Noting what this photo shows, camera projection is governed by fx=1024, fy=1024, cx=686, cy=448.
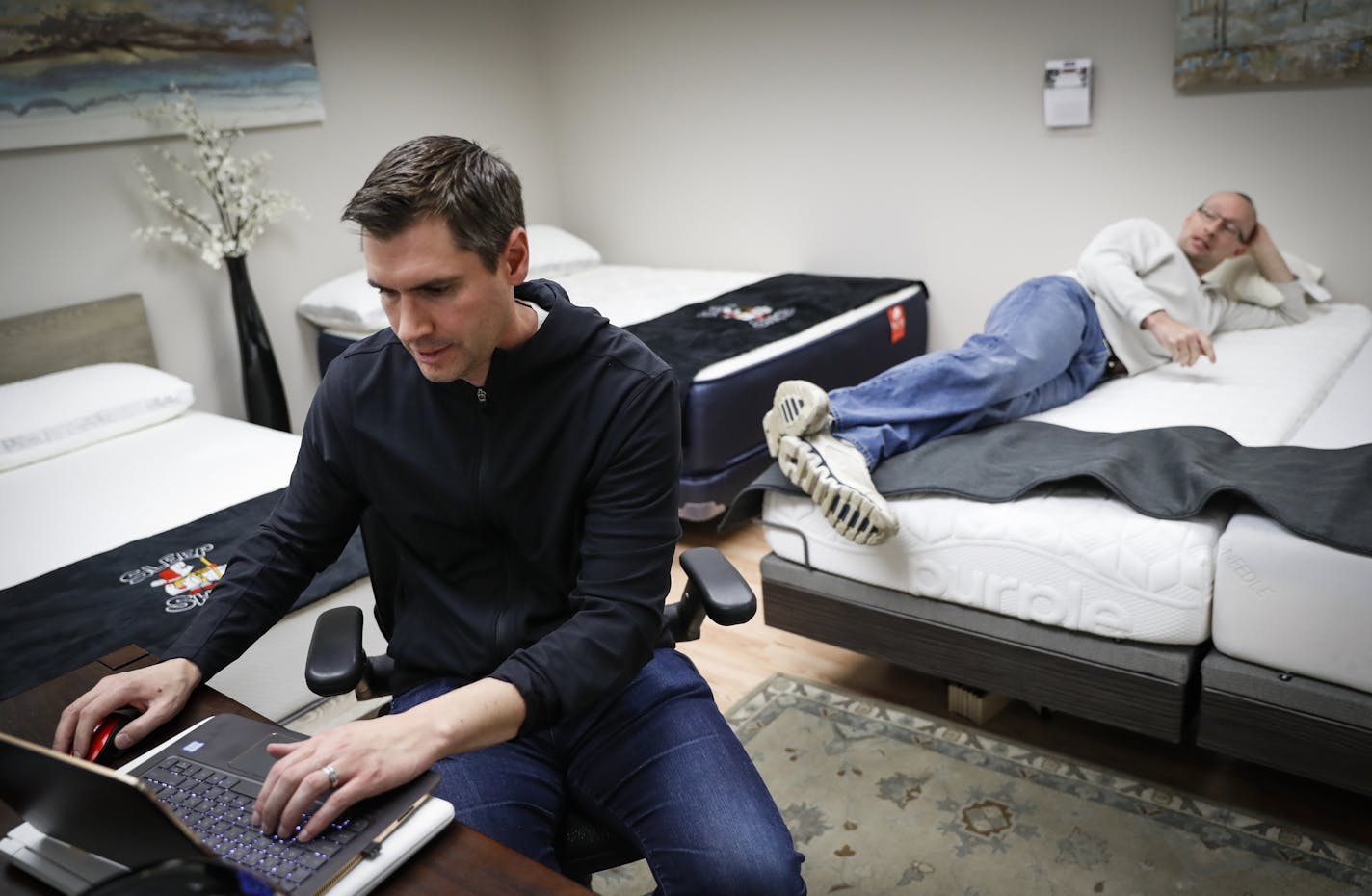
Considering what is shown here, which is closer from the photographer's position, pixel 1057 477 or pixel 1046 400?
pixel 1057 477

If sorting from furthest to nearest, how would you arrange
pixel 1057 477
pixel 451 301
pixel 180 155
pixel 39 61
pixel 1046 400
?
pixel 180 155 < pixel 39 61 < pixel 1046 400 < pixel 1057 477 < pixel 451 301

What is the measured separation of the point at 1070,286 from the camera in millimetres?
2660

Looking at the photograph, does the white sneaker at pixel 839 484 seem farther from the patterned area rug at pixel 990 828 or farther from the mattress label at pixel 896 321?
the mattress label at pixel 896 321

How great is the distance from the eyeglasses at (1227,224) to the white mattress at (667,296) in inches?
41.0

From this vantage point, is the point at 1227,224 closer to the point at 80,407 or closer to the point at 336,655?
the point at 336,655

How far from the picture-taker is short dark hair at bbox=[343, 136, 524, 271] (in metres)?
1.14

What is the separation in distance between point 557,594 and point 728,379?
1621mm

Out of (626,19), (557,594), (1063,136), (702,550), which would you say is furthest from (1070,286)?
(626,19)

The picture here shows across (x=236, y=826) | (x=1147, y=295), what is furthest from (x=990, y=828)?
(x=1147, y=295)

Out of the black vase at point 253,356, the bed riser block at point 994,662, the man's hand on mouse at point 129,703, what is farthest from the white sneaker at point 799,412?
the black vase at point 253,356

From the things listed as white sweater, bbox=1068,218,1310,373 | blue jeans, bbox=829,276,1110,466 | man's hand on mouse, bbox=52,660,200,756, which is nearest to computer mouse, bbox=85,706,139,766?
Answer: man's hand on mouse, bbox=52,660,200,756

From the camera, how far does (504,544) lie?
1.37 meters

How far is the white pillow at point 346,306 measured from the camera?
366cm

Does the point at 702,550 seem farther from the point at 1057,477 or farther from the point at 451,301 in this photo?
the point at 1057,477
